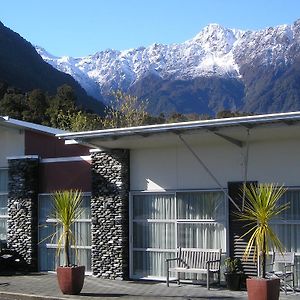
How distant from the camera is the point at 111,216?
55.3 ft

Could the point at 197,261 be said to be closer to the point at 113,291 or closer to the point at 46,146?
the point at 113,291

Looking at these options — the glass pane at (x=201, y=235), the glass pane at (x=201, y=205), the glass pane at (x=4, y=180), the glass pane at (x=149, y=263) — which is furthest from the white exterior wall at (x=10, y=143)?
the glass pane at (x=201, y=235)

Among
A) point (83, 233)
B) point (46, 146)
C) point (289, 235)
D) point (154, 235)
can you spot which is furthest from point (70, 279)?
point (46, 146)

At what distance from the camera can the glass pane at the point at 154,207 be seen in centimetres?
1639

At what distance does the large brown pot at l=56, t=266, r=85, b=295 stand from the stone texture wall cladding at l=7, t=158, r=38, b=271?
4458mm

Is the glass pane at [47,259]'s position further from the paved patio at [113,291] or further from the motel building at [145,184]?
the paved patio at [113,291]

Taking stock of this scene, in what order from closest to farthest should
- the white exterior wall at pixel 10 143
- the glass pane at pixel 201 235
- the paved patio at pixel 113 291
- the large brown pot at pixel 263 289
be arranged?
the large brown pot at pixel 263 289
the paved patio at pixel 113 291
the glass pane at pixel 201 235
the white exterior wall at pixel 10 143

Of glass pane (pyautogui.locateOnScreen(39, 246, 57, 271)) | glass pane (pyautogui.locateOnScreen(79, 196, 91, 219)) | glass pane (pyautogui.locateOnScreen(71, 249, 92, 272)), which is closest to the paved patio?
glass pane (pyautogui.locateOnScreen(71, 249, 92, 272))

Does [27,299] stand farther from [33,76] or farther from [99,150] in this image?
[33,76]

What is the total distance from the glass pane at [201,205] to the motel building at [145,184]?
0.02 meters

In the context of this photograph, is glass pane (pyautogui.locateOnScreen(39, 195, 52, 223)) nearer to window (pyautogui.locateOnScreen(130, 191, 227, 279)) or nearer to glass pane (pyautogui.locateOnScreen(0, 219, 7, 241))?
glass pane (pyautogui.locateOnScreen(0, 219, 7, 241))

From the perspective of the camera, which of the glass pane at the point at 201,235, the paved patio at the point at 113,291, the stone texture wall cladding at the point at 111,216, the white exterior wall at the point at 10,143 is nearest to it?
the paved patio at the point at 113,291

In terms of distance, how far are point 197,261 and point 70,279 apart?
10.3ft

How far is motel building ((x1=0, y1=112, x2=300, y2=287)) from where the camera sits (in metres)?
14.5
